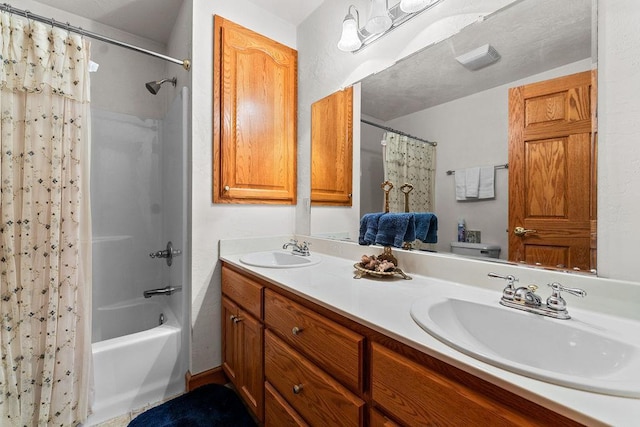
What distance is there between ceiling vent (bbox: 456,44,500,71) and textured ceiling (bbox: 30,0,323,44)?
1136 mm

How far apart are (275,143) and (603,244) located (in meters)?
1.69

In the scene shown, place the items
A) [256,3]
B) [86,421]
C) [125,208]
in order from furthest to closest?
[125,208]
[256,3]
[86,421]

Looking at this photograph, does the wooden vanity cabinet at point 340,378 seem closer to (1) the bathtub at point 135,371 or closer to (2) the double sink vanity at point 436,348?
(2) the double sink vanity at point 436,348

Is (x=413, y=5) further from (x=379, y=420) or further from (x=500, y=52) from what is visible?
(x=379, y=420)

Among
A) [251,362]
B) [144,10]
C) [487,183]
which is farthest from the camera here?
[144,10]

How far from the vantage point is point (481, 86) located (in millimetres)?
1061

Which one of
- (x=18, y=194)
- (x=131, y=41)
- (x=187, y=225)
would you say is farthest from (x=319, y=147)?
(x=131, y=41)

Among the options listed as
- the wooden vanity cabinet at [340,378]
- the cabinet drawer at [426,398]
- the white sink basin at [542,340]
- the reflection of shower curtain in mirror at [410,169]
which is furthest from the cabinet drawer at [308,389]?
the reflection of shower curtain in mirror at [410,169]

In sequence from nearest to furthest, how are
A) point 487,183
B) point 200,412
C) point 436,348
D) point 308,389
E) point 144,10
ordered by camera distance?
point 436,348 < point 308,389 < point 487,183 < point 200,412 < point 144,10

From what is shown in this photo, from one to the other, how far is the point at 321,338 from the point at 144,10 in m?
2.41

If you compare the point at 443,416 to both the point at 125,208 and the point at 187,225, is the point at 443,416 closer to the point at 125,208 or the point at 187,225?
A: the point at 187,225

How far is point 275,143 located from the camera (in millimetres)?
1912

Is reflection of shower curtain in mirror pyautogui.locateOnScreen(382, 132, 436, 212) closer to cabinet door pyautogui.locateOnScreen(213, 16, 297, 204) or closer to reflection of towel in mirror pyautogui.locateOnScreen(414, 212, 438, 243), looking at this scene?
reflection of towel in mirror pyautogui.locateOnScreen(414, 212, 438, 243)

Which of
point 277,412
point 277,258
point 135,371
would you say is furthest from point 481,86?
point 135,371
